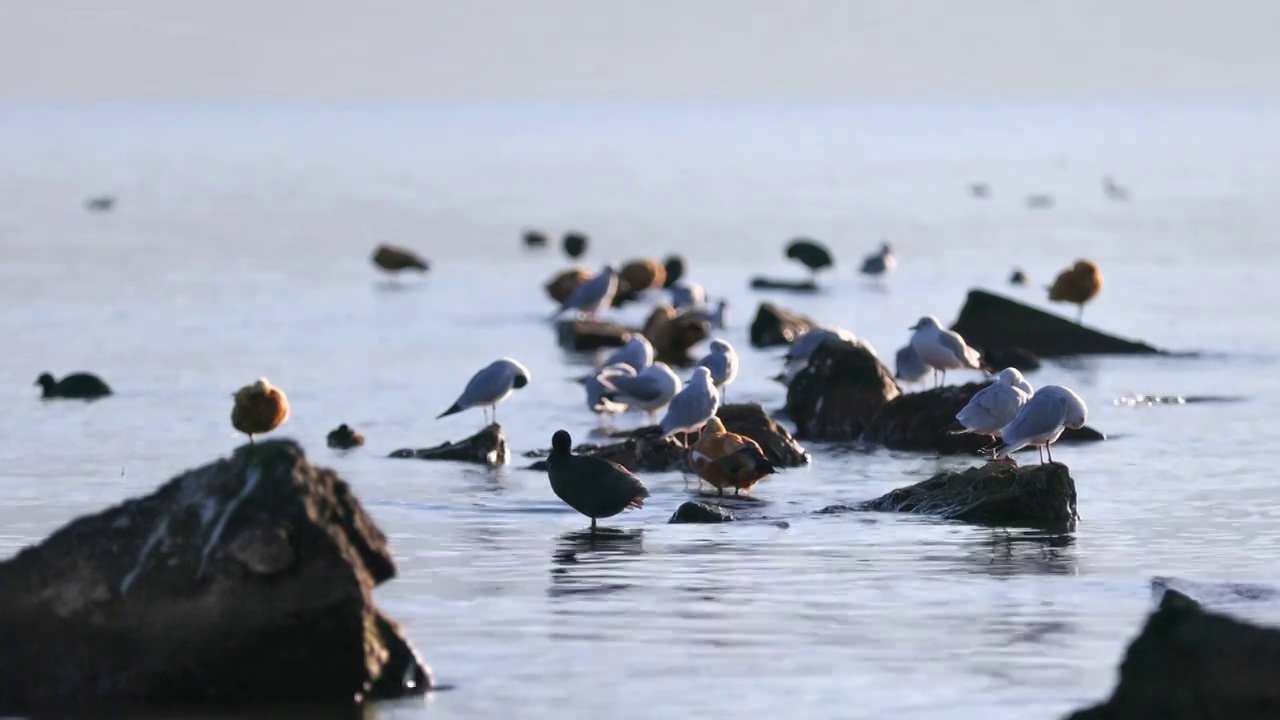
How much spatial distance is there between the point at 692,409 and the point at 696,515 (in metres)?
2.70

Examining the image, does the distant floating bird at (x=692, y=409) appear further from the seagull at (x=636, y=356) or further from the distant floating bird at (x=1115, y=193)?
the distant floating bird at (x=1115, y=193)

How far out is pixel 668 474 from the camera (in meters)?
17.0

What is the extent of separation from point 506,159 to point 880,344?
98.5 meters

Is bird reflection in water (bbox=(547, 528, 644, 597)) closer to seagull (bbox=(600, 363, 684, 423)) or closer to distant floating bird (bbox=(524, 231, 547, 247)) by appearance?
seagull (bbox=(600, 363, 684, 423))

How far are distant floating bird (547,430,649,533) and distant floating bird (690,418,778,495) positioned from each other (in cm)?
145

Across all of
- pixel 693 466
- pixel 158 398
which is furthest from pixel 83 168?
pixel 693 466

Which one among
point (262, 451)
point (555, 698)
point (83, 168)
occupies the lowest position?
point (555, 698)

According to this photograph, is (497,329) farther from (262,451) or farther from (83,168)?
(83,168)

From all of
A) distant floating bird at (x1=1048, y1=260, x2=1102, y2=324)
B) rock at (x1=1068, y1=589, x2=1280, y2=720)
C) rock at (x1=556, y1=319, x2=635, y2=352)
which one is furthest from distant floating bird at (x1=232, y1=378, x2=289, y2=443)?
distant floating bird at (x1=1048, y1=260, x2=1102, y2=324)

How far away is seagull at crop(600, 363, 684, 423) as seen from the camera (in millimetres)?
18484

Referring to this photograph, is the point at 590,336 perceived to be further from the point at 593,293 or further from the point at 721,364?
the point at 721,364

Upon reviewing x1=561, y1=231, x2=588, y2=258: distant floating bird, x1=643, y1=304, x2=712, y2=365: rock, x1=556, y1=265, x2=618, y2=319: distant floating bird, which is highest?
x1=561, y1=231, x2=588, y2=258: distant floating bird

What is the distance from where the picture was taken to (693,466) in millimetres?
15570

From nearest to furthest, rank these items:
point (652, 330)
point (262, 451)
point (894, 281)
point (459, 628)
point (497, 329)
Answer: point (262, 451) < point (459, 628) < point (652, 330) < point (497, 329) < point (894, 281)
